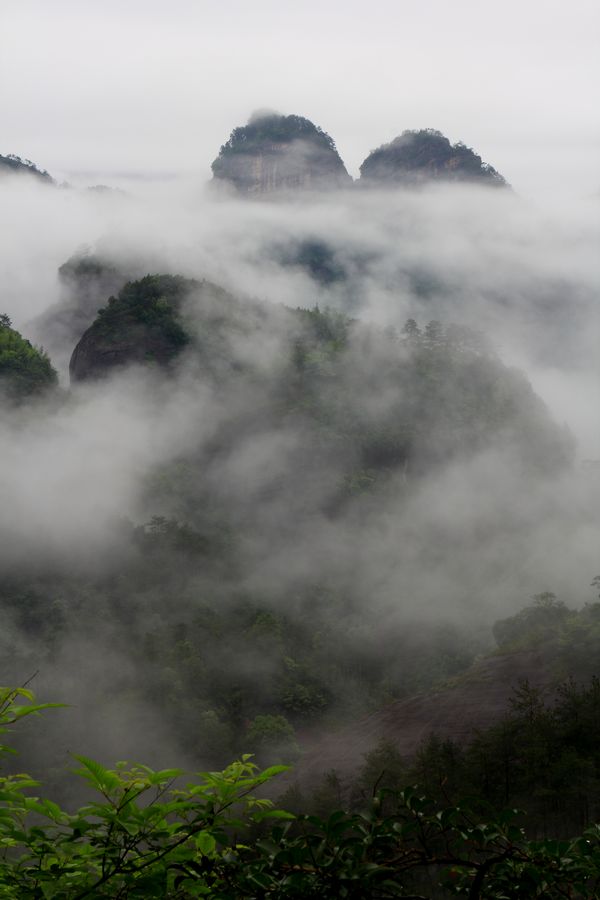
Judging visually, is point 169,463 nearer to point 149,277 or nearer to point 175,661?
point 149,277

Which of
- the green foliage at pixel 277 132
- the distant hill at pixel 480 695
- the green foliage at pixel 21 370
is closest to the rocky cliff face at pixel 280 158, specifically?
the green foliage at pixel 277 132

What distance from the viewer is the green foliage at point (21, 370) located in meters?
57.9

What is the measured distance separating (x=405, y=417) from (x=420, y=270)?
58.7 meters

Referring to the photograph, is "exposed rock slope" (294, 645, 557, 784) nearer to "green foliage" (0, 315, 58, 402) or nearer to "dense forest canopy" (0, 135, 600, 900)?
"dense forest canopy" (0, 135, 600, 900)

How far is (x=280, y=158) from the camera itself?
109250 millimetres

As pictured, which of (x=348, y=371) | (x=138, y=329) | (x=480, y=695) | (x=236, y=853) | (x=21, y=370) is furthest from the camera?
(x=138, y=329)

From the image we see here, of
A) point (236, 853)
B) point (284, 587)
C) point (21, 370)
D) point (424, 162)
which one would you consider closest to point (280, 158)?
point (424, 162)

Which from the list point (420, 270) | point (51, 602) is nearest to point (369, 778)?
point (51, 602)

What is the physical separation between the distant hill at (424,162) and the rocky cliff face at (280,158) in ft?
18.3

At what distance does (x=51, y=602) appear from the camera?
140 feet

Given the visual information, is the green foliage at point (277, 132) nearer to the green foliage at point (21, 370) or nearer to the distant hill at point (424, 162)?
the distant hill at point (424, 162)

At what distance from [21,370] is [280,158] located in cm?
6283

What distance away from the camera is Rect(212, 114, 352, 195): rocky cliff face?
345 ft

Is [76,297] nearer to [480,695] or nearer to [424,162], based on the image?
[424,162]
